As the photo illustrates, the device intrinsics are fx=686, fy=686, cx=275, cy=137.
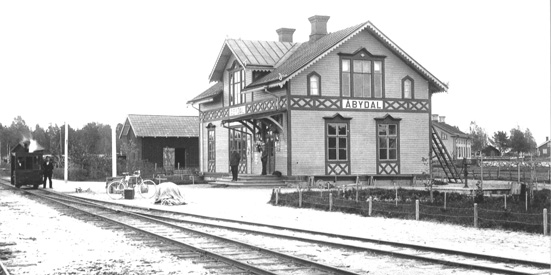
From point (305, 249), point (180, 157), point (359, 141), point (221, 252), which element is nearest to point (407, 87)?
point (359, 141)

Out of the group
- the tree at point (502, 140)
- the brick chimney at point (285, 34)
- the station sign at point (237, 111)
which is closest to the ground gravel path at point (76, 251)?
the station sign at point (237, 111)

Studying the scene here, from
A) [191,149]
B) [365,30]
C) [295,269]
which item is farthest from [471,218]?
[191,149]

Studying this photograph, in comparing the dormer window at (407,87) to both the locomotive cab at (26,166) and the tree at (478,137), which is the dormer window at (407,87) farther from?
the tree at (478,137)

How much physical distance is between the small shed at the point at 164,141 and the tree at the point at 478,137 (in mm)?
76124

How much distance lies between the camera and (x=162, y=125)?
56.6 m

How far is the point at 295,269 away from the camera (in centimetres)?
1014

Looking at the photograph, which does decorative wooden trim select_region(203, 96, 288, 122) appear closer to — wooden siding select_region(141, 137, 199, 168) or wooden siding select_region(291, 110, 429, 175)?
wooden siding select_region(291, 110, 429, 175)

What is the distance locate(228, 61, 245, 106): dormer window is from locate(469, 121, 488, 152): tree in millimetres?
89992

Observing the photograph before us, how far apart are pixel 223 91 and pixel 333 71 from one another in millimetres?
8743

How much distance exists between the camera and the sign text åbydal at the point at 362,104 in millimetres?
33219

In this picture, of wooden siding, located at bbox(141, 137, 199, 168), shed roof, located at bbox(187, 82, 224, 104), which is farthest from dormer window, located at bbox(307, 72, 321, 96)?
wooden siding, located at bbox(141, 137, 199, 168)

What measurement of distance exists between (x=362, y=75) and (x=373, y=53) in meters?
1.23

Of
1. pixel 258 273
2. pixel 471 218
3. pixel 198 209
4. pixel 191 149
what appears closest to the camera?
pixel 258 273

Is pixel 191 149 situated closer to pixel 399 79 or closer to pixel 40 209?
pixel 399 79
